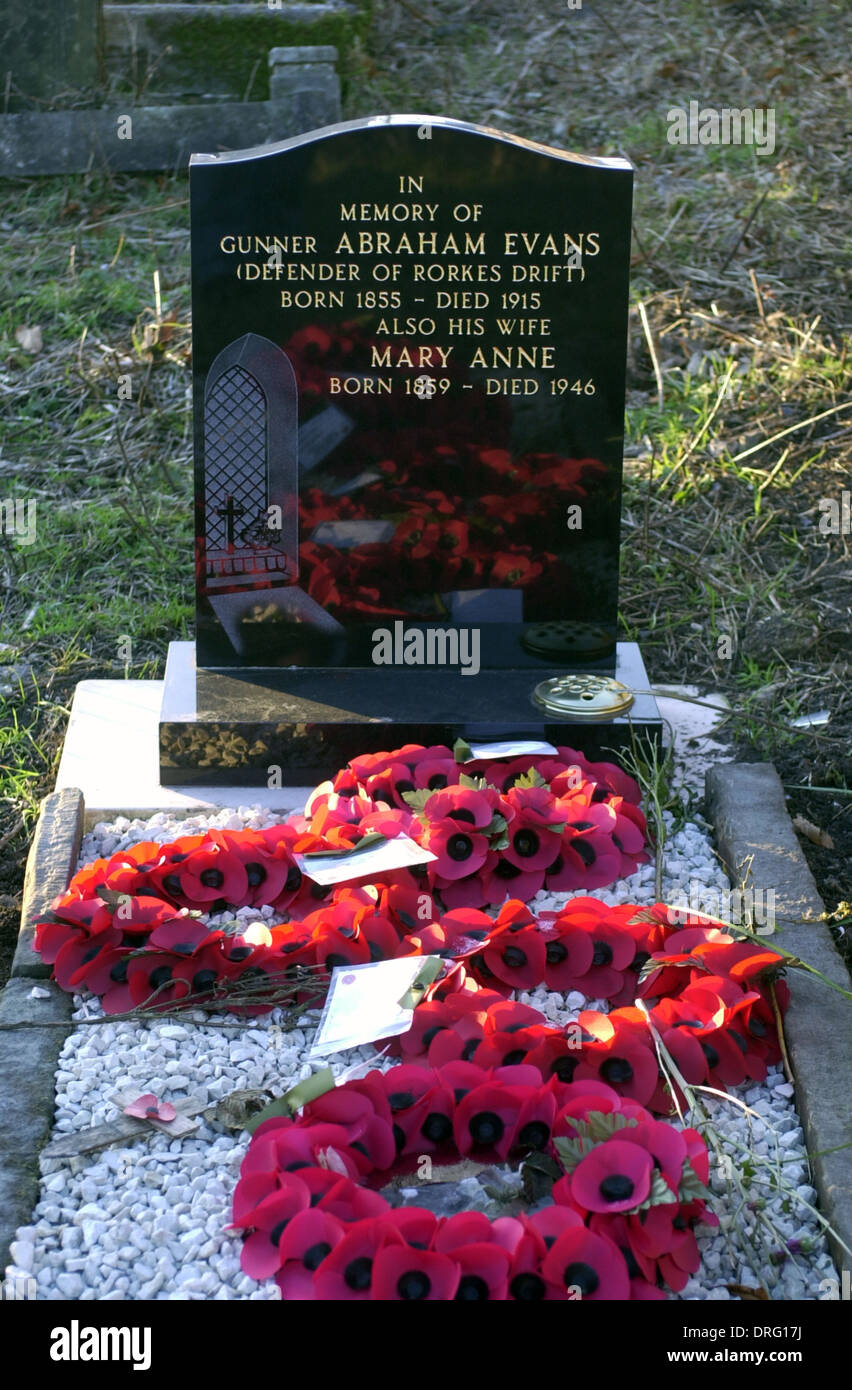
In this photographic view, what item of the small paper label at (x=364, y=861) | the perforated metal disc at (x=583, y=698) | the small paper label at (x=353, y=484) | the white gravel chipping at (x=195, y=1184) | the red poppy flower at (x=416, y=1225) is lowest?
the white gravel chipping at (x=195, y=1184)

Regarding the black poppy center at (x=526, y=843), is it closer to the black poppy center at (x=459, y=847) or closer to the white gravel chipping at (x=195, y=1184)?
the black poppy center at (x=459, y=847)

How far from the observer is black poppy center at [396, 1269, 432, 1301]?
6.32 ft

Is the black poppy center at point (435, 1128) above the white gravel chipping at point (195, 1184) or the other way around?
above

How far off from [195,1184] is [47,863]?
1.07 metres

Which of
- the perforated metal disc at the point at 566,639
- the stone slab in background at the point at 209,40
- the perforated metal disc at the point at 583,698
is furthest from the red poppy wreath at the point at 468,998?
the stone slab in background at the point at 209,40

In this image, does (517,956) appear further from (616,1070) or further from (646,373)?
(646,373)

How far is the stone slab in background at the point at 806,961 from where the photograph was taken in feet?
7.52

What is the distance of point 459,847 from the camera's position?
301 cm

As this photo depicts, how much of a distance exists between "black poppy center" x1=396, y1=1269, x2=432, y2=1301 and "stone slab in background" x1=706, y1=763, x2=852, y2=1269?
2.09ft

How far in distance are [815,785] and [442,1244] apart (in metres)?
1.98

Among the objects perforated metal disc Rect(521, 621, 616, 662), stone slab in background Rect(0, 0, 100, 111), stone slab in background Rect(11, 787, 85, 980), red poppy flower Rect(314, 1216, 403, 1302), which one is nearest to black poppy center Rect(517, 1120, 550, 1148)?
red poppy flower Rect(314, 1216, 403, 1302)

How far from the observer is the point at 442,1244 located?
6.48 feet

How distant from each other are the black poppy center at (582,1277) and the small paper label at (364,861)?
106cm

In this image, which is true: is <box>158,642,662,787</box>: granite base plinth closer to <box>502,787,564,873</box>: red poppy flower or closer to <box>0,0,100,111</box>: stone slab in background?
<box>502,787,564,873</box>: red poppy flower
